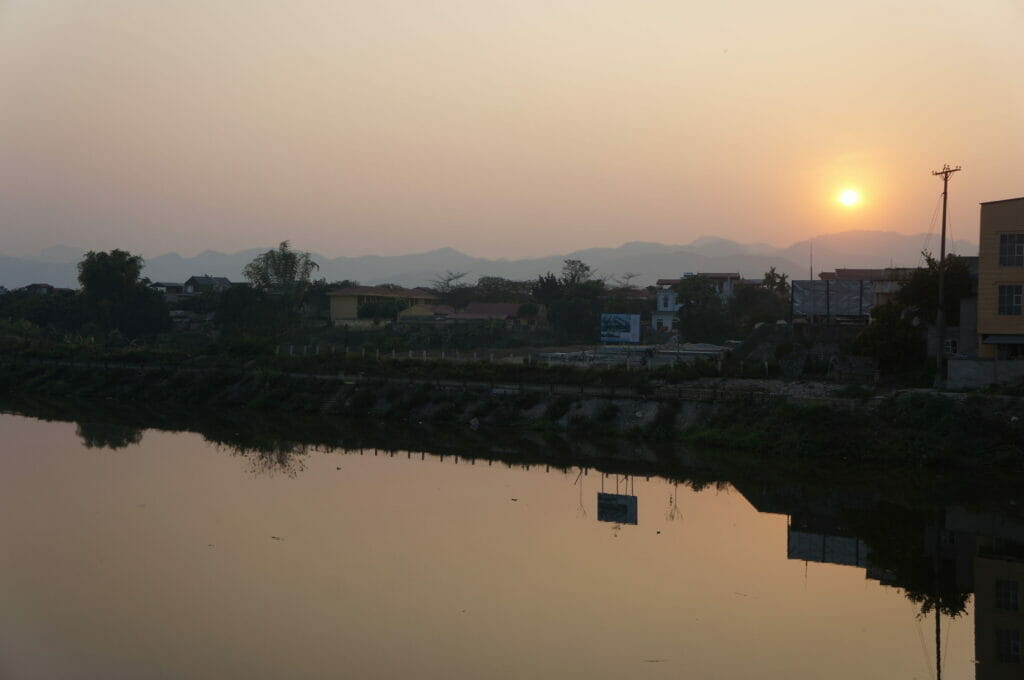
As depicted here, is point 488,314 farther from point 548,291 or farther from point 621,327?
point 621,327

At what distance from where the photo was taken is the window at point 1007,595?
15364 mm

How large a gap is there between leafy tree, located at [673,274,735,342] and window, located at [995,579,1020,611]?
3821 cm

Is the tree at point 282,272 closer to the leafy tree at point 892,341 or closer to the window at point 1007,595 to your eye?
the leafy tree at point 892,341

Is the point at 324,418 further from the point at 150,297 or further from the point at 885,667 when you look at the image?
the point at 150,297

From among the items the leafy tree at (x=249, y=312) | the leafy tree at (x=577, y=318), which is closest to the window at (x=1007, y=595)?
the leafy tree at (x=577, y=318)

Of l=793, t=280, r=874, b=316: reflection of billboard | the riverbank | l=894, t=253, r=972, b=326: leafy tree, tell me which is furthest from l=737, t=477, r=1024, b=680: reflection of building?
l=793, t=280, r=874, b=316: reflection of billboard

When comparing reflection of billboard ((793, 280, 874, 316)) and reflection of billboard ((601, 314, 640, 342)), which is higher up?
reflection of billboard ((793, 280, 874, 316))

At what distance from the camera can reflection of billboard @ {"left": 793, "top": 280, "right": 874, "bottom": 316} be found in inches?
1544

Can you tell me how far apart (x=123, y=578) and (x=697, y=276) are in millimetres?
55771

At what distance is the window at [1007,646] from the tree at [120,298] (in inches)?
2254

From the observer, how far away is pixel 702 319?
185 ft

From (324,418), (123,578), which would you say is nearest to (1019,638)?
(123,578)

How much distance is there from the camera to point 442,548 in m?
17.9

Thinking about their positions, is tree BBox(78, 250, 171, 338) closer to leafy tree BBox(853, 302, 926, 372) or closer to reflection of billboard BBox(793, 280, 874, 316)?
reflection of billboard BBox(793, 280, 874, 316)
